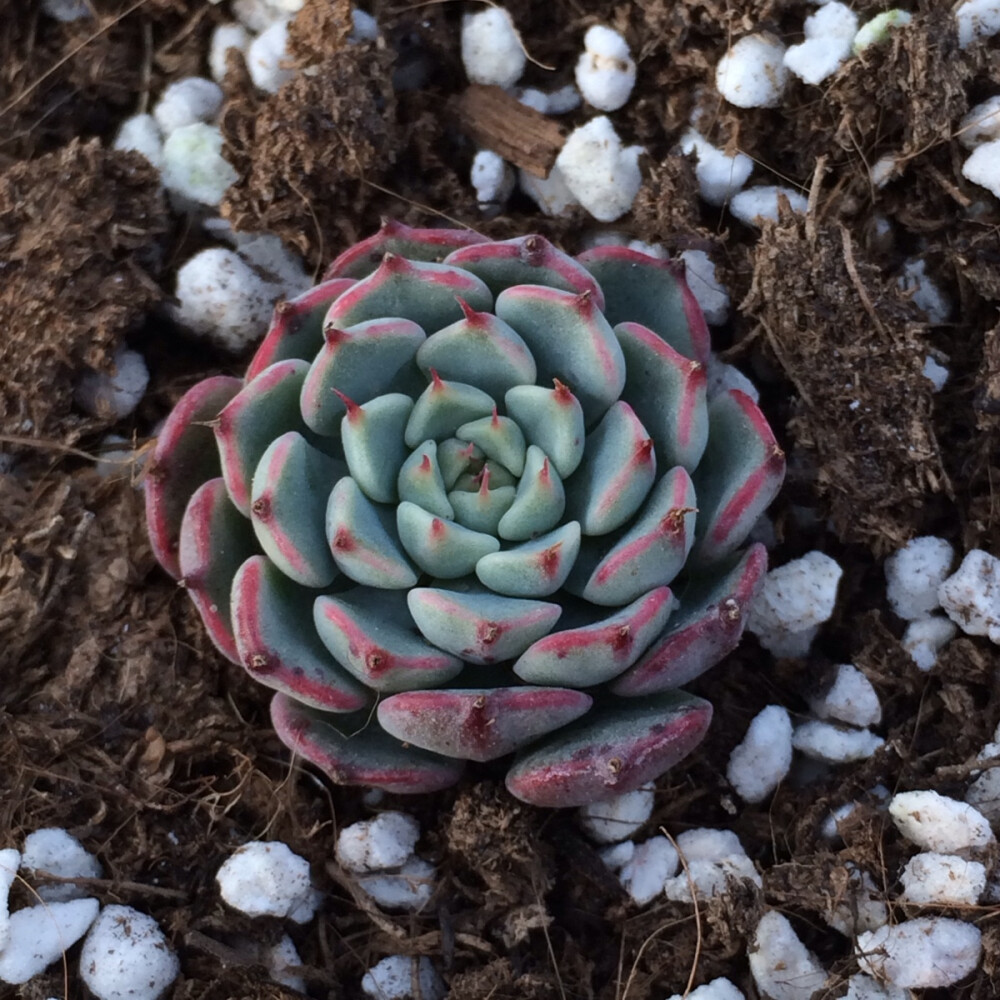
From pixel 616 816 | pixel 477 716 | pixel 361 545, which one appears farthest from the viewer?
pixel 616 816

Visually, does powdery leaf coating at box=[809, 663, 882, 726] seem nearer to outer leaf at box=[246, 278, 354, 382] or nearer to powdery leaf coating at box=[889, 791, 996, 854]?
powdery leaf coating at box=[889, 791, 996, 854]

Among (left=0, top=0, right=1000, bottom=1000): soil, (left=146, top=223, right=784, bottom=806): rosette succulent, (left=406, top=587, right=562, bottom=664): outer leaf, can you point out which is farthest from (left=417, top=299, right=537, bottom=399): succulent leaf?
(left=0, top=0, right=1000, bottom=1000): soil

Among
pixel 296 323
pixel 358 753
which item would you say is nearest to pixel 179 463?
pixel 296 323

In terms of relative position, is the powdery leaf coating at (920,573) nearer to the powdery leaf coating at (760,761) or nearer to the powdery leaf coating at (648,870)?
the powdery leaf coating at (760,761)

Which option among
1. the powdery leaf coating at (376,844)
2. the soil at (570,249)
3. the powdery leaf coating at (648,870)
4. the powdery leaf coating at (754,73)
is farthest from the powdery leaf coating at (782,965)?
the powdery leaf coating at (754,73)

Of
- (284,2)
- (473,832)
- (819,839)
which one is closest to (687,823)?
(819,839)

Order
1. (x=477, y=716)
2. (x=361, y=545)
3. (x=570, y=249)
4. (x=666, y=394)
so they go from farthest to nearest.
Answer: (x=570, y=249)
(x=666, y=394)
(x=361, y=545)
(x=477, y=716)

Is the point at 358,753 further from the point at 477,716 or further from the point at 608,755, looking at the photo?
the point at 608,755

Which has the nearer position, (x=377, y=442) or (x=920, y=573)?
(x=377, y=442)
